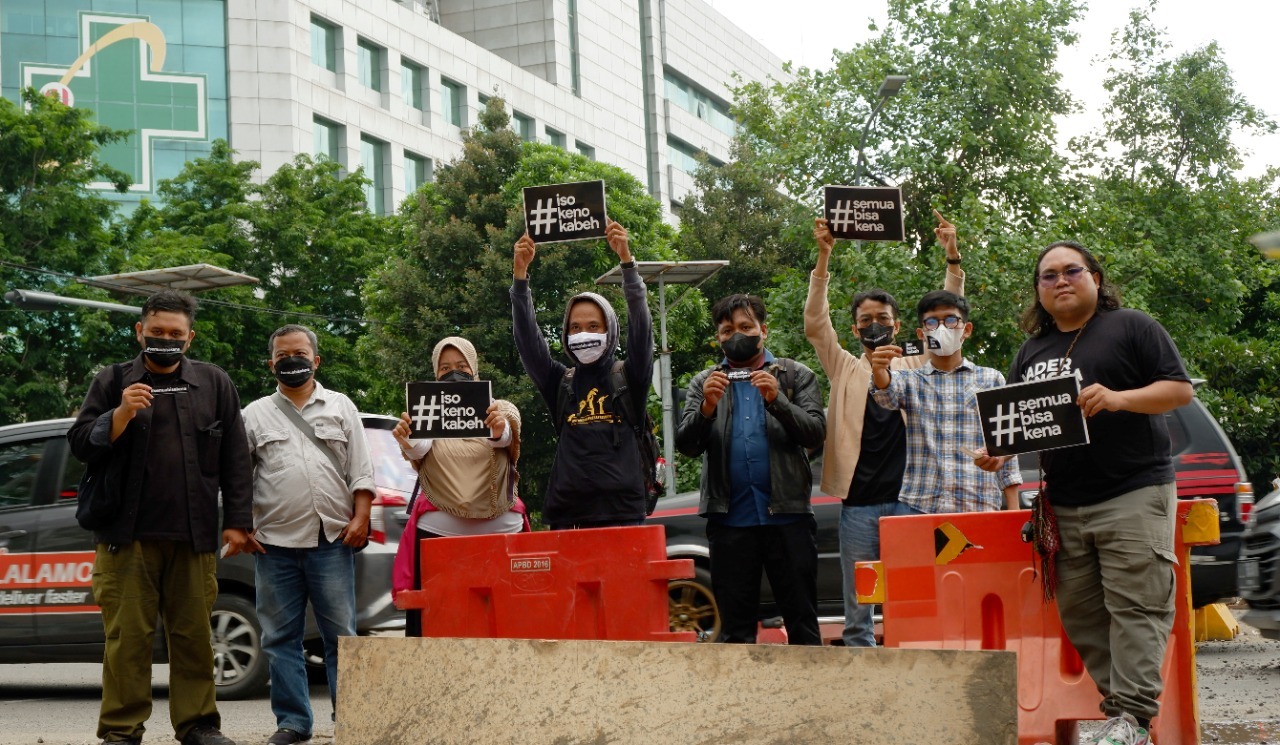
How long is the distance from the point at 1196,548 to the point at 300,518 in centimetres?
636

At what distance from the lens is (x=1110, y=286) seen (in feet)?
19.3

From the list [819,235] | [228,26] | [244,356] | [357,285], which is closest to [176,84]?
[228,26]

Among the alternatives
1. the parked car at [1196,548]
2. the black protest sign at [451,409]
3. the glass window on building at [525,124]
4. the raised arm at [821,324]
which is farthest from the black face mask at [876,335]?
the glass window on building at [525,124]

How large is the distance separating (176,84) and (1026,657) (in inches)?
1909

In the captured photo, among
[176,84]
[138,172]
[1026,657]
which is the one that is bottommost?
[1026,657]

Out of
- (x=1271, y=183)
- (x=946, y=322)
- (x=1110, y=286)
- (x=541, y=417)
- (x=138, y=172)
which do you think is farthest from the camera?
(x=138, y=172)

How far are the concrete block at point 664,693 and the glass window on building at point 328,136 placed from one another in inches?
1891

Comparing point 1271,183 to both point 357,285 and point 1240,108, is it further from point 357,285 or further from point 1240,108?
point 357,285

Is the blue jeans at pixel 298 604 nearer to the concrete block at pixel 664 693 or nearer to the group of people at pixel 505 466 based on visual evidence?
the group of people at pixel 505 466

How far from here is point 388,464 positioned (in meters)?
9.49

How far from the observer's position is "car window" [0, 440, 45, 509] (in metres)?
9.64

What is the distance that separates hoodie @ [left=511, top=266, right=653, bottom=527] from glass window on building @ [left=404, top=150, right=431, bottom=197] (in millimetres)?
49533

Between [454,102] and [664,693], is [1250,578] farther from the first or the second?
[454,102]

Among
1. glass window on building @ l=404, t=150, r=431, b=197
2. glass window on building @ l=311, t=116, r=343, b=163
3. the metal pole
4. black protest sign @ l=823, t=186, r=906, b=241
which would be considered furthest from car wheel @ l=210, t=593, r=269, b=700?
glass window on building @ l=404, t=150, r=431, b=197
